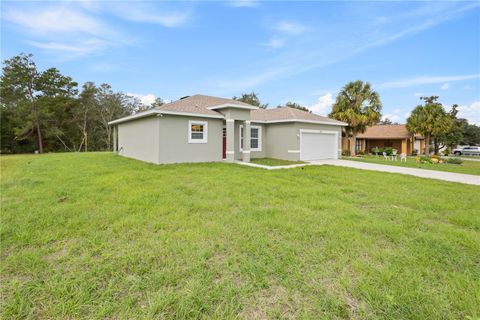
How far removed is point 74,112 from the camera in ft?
111

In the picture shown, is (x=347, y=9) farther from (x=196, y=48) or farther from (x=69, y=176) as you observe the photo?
(x=69, y=176)

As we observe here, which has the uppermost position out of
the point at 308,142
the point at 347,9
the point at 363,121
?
the point at 347,9

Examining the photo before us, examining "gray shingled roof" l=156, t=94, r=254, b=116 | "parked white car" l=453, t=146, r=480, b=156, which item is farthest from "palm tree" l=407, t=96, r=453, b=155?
"gray shingled roof" l=156, t=94, r=254, b=116

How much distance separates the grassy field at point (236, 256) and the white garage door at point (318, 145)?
405 inches

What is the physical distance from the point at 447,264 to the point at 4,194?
9.80 metres

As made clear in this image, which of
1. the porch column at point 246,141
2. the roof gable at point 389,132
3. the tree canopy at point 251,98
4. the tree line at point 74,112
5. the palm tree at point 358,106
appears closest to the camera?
the porch column at point 246,141

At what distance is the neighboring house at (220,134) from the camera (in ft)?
40.2

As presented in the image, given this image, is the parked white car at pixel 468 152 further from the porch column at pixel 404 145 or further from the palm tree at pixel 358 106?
the palm tree at pixel 358 106

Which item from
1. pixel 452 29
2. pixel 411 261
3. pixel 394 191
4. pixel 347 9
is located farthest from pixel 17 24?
pixel 452 29

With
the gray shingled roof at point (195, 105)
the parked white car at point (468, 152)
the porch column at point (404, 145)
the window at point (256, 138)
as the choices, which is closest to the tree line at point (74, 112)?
the porch column at point (404, 145)

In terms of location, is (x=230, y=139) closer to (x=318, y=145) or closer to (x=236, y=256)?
(x=318, y=145)

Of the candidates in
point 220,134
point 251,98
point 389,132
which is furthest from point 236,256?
point 251,98

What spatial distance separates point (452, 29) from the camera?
10.9 meters

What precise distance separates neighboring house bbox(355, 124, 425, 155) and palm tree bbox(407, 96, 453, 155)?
3394 millimetres
